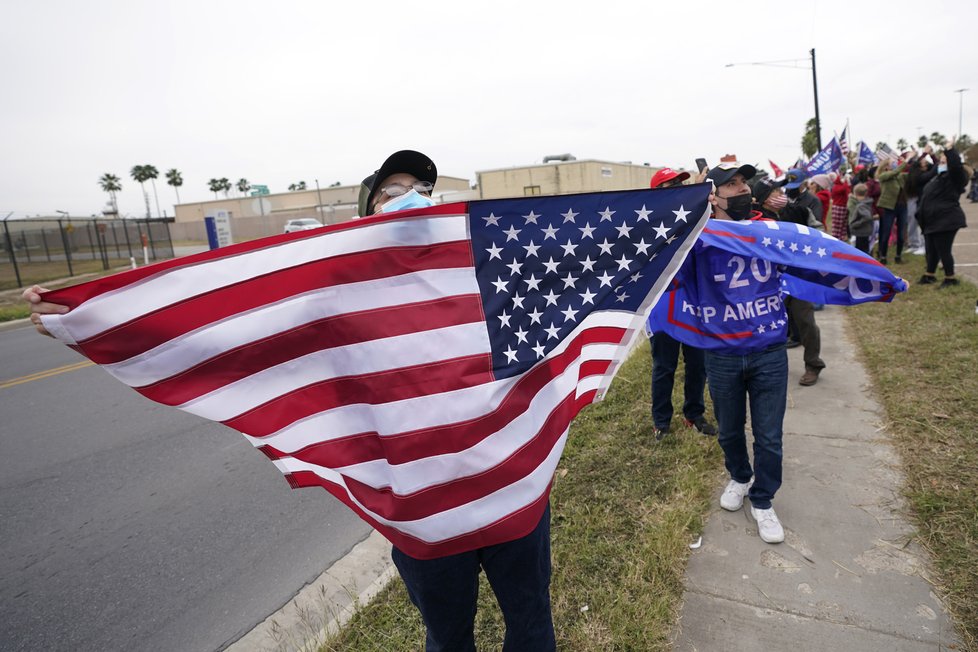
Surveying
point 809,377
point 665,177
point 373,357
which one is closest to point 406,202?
point 373,357

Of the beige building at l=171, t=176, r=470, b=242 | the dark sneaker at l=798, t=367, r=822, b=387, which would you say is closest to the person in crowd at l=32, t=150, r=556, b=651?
the dark sneaker at l=798, t=367, r=822, b=387

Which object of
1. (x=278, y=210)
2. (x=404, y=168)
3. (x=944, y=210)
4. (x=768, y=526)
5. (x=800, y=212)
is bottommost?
(x=768, y=526)

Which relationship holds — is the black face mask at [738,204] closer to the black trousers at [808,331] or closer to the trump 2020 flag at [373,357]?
the trump 2020 flag at [373,357]

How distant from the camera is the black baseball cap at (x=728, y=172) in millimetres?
3188

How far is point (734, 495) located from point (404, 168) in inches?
111

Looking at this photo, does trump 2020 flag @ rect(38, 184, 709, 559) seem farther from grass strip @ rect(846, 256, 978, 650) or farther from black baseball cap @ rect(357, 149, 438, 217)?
grass strip @ rect(846, 256, 978, 650)

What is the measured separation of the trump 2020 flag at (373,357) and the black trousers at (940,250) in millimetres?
9304

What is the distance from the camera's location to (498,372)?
6.12 feet

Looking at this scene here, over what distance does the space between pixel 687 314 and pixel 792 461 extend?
167cm

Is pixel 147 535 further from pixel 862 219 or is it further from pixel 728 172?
pixel 862 219

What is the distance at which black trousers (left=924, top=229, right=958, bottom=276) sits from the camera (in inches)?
329

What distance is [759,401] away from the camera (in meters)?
3.16

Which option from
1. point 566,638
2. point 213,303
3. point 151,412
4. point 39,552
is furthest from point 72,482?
point 566,638

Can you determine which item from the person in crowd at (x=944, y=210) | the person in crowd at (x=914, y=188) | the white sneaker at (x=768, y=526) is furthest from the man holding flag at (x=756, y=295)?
the person in crowd at (x=914, y=188)
